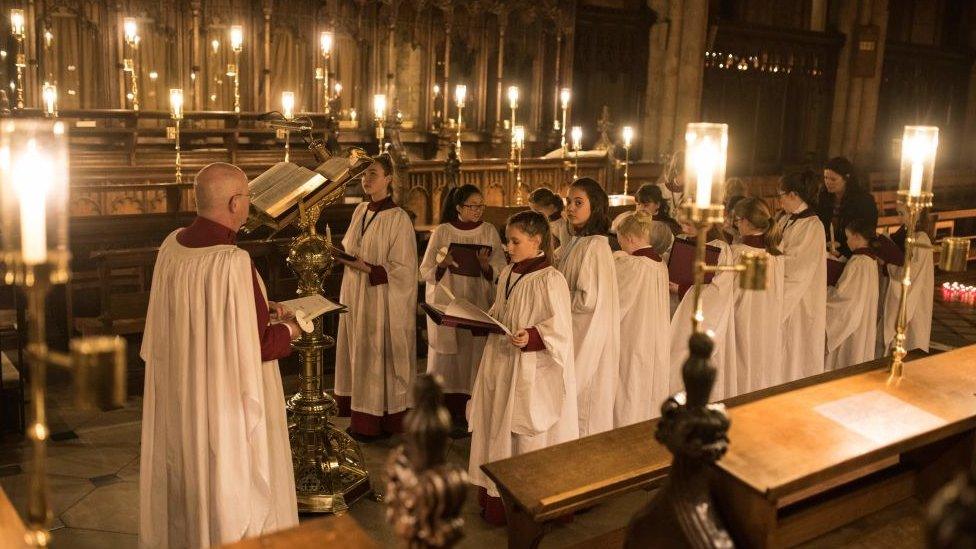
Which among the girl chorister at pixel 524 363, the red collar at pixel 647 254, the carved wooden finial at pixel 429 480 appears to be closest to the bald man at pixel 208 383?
the girl chorister at pixel 524 363

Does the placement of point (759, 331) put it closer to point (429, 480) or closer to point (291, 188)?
point (291, 188)

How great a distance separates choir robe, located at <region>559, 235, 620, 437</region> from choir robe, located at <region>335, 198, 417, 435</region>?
1224 mm

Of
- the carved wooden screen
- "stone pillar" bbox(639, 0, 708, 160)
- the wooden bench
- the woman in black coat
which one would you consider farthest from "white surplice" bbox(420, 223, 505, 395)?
the carved wooden screen

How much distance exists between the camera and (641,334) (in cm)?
577

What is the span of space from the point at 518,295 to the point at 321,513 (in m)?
1.63

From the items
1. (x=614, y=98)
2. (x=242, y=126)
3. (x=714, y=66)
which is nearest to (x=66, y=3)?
(x=242, y=126)

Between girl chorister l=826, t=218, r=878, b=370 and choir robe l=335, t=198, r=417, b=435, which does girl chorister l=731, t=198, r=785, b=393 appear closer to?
girl chorister l=826, t=218, r=878, b=370

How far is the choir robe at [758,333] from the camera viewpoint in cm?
650

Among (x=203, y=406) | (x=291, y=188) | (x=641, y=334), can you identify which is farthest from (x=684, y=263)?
(x=203, y=406)

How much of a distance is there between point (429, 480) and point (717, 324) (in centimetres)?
457

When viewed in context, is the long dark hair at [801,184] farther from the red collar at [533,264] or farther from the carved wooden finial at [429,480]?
the carved wooden finial at [429,480]

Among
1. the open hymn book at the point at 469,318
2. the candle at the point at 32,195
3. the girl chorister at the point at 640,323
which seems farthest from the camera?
the girl chorister at the point at 640,323

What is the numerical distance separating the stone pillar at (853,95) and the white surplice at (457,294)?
1404cm

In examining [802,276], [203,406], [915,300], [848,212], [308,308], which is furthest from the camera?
[848,212]
